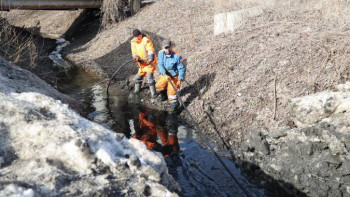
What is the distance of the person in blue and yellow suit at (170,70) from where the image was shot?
8.54 metres

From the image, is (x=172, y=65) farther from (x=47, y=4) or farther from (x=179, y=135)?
(x=47, y=4)

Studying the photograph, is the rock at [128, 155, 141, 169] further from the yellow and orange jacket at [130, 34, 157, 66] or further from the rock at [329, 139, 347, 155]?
the yellow and orange jacket at [130, 34, 157, 66]

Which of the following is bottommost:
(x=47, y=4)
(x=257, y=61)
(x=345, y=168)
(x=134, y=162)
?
(x=345, y=168)

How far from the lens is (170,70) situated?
880 cm

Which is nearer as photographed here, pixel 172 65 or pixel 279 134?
pixel 279 134

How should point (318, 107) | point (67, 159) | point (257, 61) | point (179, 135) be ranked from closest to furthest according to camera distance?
point (67, 159) < point (318, 107) < point (179, 135) < point (257, 61)

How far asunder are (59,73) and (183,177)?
8104 millimetres

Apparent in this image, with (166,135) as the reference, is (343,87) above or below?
above

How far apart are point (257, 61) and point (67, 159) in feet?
22.1

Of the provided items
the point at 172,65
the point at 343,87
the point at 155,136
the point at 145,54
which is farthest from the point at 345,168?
the point at 145,54

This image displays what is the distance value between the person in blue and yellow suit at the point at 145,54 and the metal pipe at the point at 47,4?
22.4 feet

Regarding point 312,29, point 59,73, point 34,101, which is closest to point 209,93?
point 312,29

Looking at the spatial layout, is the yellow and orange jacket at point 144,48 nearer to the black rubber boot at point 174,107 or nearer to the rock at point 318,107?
the black rubber boot at point 174,107

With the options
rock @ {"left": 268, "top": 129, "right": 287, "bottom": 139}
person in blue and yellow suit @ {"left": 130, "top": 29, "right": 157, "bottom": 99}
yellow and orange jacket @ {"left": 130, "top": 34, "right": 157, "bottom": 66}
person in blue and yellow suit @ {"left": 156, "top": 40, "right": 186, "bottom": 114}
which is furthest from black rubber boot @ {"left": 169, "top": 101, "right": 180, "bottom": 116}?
rock @ {"left": 268, "top": 129, "right": 287, "bottom": 139}
